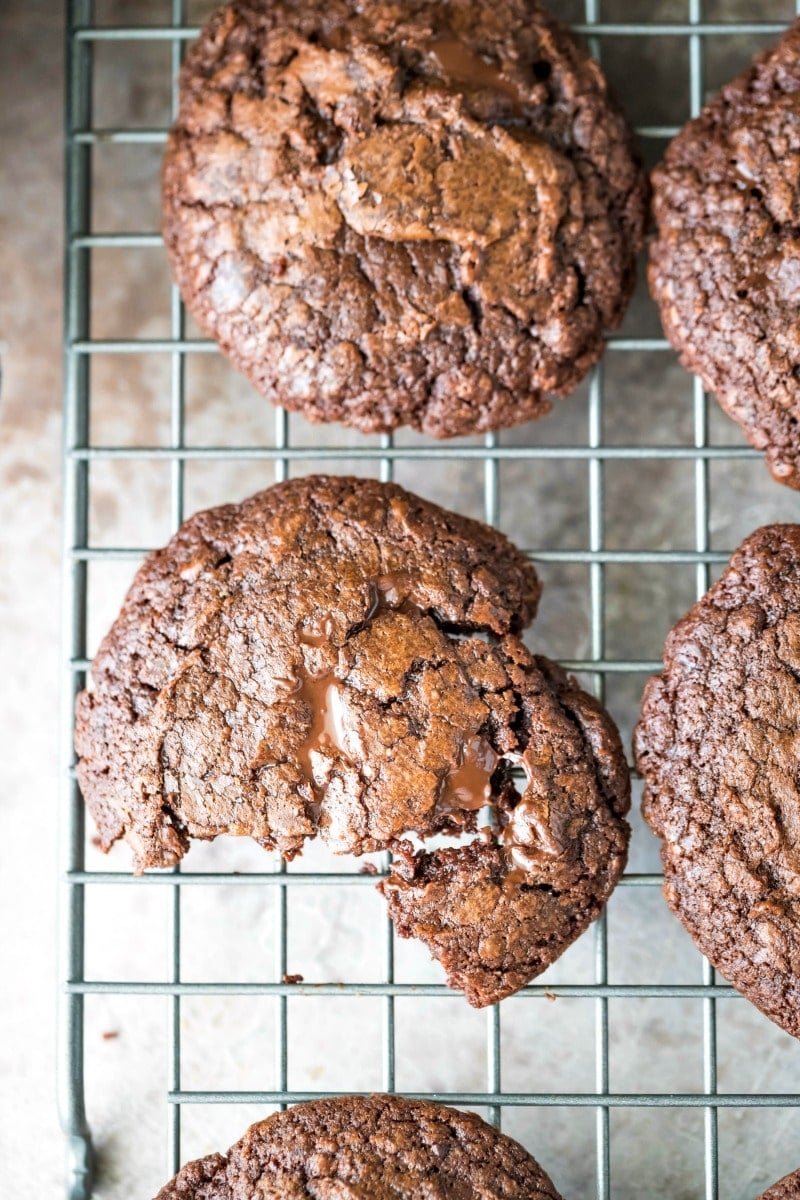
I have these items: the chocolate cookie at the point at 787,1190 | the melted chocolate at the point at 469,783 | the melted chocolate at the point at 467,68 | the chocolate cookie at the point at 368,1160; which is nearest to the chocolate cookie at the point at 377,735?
the melted chocolate at the point at 469,783

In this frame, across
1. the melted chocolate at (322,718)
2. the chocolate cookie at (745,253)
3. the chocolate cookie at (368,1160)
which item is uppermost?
the chocolate cookie at (745,253)

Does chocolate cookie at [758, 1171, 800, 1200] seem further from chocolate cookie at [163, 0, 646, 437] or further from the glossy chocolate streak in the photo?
chocolate cookie at [163, 0, 646, 437]

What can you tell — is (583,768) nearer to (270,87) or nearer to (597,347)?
(597,347)

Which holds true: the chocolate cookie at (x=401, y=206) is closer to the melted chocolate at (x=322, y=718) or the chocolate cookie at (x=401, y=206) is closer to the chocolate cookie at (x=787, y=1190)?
the melted chocolate at (x=322, y=718)

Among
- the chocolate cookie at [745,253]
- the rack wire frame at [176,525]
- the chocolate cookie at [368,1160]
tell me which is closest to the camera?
the chocolate cookie at [368,1160]

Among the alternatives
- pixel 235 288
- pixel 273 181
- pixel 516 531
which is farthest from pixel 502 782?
pixel 273 181

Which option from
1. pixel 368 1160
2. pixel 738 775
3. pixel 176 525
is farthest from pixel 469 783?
pixel 176 525

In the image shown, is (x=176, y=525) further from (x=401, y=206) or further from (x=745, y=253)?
(x=745, y=253)
